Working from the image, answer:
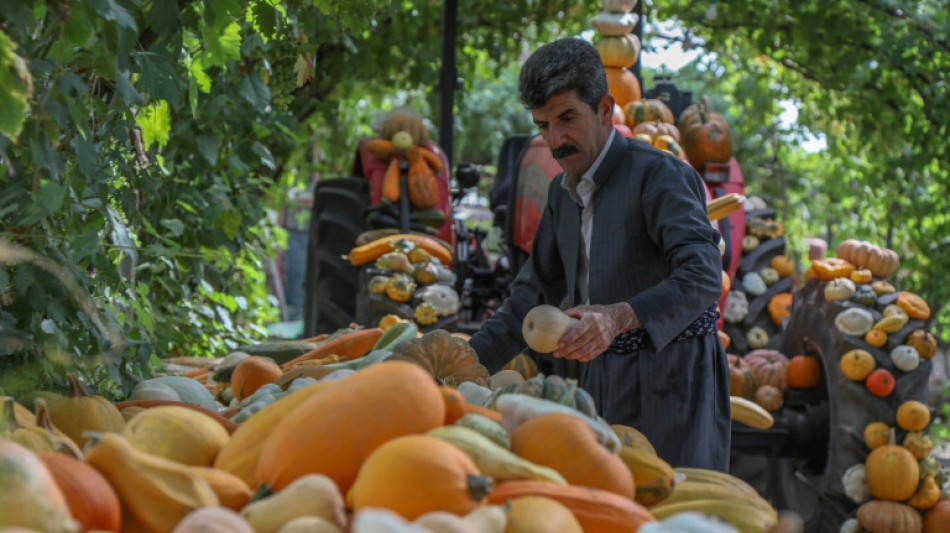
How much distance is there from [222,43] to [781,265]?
3.97 meters

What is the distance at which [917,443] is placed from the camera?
225 inches

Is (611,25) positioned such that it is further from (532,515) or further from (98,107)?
(532,515)

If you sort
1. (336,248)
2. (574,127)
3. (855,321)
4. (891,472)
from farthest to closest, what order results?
(336,248) < (855,321) < (891,472) < (574,127)

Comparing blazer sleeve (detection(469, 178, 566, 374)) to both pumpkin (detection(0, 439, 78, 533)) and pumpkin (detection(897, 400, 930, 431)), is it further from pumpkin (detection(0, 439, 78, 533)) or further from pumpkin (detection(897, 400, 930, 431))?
pumpkin (detection(897, 400, 930, 431))

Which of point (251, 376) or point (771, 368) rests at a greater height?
point (251, 376)

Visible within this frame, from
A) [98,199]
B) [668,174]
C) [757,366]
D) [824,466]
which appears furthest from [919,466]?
→ [98,199]

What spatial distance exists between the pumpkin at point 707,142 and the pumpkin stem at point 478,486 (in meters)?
4.76

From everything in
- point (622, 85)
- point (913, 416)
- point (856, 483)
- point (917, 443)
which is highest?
point (622, 85)

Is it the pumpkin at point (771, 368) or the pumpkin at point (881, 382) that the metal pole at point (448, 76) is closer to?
the pumpkin at point (771, 368)

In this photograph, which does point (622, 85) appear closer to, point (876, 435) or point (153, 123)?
point (876, 435)

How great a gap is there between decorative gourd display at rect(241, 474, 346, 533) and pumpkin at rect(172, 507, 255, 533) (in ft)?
0.21

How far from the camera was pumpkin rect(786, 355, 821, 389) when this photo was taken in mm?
6176

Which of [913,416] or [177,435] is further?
[913,416]

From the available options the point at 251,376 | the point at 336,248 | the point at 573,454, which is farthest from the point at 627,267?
the point at 336,248
